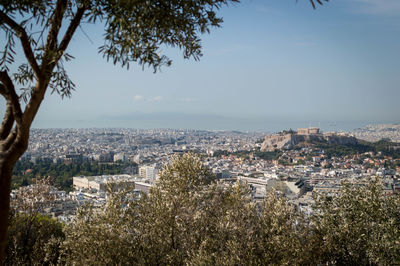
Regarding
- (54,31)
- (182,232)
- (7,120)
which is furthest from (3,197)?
(182,232)

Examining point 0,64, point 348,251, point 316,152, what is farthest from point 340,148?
point 0,64

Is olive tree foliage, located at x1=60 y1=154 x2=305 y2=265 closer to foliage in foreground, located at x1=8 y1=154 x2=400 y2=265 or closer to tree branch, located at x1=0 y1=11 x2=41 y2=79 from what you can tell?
foliage in foreground, located at x1=8 y1=154 x2=400 y2=265

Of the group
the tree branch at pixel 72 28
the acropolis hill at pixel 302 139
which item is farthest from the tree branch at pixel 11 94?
the acropolis hill at pixel 302 139

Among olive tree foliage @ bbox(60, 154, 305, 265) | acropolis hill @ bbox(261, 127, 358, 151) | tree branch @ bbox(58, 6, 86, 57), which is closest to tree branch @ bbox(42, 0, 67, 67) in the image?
tree branch @ bbox(58, 6, 86, 57)

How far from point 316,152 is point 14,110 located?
78.9m

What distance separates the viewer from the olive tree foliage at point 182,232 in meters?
4.71

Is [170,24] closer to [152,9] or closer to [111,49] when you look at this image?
[152,9]

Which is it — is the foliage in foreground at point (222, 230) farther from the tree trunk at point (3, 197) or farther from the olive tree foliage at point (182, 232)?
the tree trunk at point (3, 197)

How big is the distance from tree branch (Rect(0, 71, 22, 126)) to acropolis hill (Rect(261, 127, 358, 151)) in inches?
3302

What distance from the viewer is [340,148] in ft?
246

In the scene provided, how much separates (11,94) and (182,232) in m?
3.46

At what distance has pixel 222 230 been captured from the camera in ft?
16.1

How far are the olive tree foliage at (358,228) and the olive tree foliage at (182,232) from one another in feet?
1.55

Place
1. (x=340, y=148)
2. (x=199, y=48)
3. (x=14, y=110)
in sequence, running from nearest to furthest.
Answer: (x=14, y=110), (x=199, y=48), (x=340, y=148)
